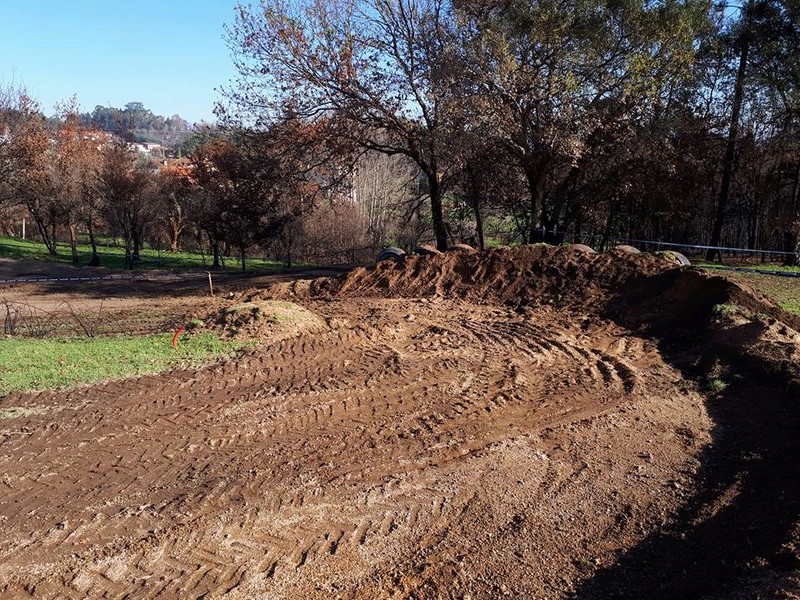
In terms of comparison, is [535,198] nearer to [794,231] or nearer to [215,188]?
[794,231]

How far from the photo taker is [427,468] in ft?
20.8

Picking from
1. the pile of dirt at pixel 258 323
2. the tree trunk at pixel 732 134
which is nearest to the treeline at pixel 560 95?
the tree trunk at pixel 732 134

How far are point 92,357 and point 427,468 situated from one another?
19.9ft

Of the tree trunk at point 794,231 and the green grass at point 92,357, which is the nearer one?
the green grass at point 92,357

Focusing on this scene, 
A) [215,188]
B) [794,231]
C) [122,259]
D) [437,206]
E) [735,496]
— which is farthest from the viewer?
[122,259]

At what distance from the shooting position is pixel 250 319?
1097 centimetres

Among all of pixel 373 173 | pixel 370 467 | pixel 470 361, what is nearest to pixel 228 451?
pixel 370 467

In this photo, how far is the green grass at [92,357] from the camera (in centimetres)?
864

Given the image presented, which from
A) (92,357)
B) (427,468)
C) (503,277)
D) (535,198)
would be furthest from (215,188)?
(427,468)

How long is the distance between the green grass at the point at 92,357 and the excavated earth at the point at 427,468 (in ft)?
1.57

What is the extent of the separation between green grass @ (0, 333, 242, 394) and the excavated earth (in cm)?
48

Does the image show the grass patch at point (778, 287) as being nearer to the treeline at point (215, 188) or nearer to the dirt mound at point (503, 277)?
the dirt mound at point (503, 277)

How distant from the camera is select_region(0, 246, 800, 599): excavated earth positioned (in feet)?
15.7

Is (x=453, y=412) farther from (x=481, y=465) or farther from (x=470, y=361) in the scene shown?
(x=470, y=361)
